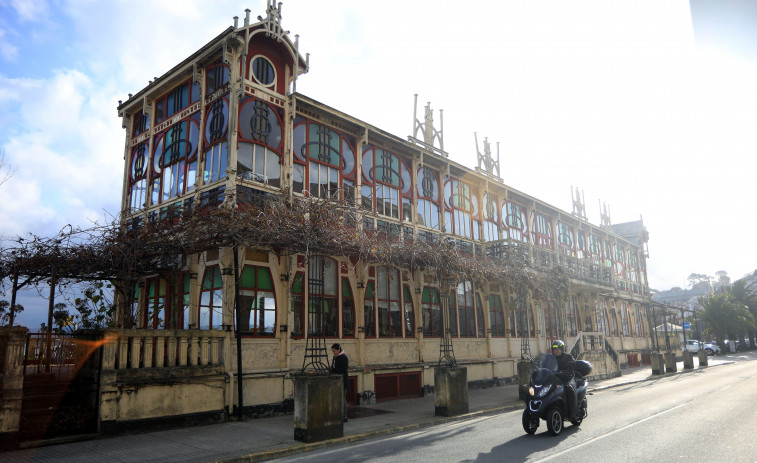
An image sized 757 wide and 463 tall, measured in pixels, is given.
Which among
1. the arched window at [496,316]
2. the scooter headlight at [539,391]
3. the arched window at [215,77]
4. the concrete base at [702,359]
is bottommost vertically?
the concrete base at [702,359]

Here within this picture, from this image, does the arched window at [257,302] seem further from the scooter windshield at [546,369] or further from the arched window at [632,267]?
the arched window at [632,267]

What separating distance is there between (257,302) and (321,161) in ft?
17.7

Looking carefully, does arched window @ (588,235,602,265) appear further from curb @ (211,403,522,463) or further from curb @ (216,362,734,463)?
curb @ (211,403,522,463)

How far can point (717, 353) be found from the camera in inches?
2120

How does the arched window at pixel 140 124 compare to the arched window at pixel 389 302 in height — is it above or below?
above

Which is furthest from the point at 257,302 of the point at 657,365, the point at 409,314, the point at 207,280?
the point at 657,365

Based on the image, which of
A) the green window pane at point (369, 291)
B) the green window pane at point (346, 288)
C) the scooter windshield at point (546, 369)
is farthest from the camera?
the green window pane at point (369, 291)

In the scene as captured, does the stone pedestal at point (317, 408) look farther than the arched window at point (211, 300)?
No

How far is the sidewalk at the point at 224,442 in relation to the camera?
8836mm

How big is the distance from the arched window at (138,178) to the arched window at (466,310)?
1305cm

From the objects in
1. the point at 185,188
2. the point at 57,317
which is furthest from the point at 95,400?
the point at 185,188

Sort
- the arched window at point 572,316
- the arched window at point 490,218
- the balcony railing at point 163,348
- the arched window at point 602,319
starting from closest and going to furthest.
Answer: the balcony railing at point 163,348
the arched window at point 490,218
the arched window at point 572,316
the arched window at point 602,319

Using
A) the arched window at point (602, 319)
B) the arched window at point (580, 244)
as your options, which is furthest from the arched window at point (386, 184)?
the arched window at point (602, 319)

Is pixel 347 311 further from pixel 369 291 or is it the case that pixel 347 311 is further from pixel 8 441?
pixel 8 441
